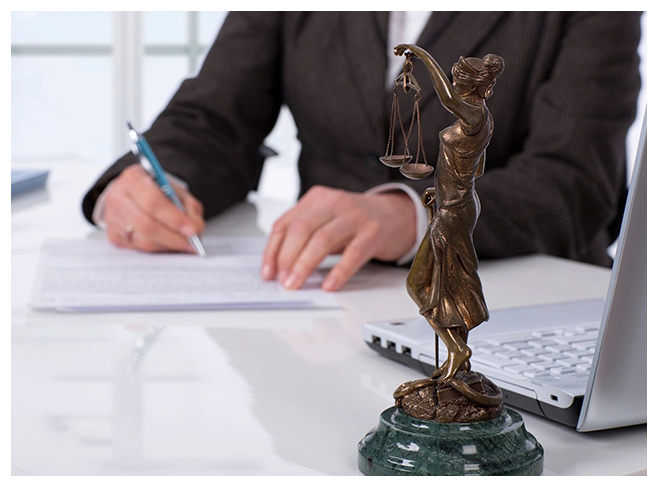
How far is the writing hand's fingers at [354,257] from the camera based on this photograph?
2.79 feet

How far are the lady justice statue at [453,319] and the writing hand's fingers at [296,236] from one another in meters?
0.46

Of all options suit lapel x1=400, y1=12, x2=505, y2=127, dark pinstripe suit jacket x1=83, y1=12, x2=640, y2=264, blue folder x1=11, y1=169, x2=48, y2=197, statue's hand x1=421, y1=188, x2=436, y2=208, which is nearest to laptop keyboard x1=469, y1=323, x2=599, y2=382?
statue's hand x1=421, y1=188, x2=436, y2=208

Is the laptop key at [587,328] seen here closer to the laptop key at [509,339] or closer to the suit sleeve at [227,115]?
the laptop key at [509,339]

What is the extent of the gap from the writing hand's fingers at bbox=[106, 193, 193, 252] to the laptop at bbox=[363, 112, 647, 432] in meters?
0.44

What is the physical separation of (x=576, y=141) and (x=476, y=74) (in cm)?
76

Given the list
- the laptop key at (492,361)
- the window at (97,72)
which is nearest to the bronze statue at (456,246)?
the laptop key at (492,361)

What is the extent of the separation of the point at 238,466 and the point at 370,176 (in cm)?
90

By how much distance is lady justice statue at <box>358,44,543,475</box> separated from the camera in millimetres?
382

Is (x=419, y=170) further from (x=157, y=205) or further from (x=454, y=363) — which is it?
(x=157, y=205)

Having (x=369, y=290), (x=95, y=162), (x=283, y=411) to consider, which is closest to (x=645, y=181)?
(x=283, y=411)

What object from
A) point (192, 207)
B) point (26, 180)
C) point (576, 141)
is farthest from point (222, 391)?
point (26, 180)

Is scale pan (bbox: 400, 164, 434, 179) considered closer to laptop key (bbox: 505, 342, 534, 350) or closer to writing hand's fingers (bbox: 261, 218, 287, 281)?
laptop key (bbox: 505, 342, 534, 350)

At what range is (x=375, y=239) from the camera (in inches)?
35.4

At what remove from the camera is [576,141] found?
109cm
